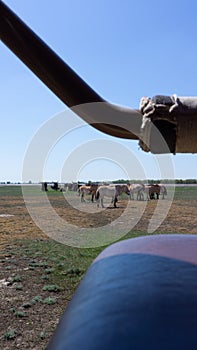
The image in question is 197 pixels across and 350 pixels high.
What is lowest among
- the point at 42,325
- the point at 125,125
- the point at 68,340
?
the point at 42,325

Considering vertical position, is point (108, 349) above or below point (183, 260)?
below

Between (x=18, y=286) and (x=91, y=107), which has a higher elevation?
(x=91, y=107)

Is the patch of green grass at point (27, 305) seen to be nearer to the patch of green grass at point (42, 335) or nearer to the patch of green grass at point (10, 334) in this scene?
the patch of green grass at point (10, 334)

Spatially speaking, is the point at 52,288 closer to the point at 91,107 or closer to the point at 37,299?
the point at 37,299

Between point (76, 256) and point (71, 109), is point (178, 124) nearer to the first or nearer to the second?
point (71, 109)

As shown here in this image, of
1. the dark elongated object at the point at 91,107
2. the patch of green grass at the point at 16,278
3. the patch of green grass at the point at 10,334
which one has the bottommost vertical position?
the patch of green grass at the point at 10,334

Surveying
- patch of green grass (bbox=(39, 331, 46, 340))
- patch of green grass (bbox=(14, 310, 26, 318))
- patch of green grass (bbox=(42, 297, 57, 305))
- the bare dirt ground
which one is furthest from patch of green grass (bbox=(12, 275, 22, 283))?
patch of green grass (bbox=(39, 331, 46, 340))

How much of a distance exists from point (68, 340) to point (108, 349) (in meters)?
0.12

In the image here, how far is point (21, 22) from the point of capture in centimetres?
66

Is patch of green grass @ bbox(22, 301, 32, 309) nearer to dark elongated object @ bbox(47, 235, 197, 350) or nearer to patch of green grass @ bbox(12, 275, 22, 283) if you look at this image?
patch of green grass @ bbox(12, 275, 22, 283)

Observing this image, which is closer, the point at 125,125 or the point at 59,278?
the point at 125,125

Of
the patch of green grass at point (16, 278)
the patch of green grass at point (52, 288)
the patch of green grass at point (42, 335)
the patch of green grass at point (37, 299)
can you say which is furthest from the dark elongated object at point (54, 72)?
the patch of green grass at point (16, 278)

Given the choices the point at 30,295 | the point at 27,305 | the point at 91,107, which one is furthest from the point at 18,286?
the point at 91,107

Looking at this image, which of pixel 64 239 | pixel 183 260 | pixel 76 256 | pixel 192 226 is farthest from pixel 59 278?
pixel 192 226
